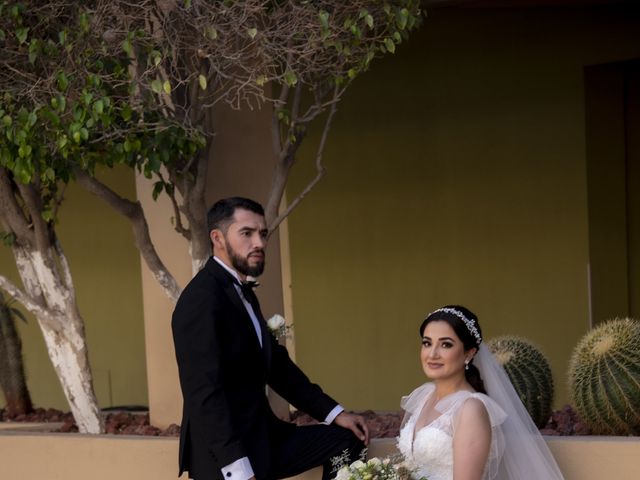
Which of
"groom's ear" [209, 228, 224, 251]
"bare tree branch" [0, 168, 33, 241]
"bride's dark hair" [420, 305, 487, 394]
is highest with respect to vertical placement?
"bare tree branch" [0, 168, 33, 241]

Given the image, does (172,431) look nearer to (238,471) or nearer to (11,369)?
(11,369)

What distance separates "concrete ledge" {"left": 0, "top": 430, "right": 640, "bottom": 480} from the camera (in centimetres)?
526

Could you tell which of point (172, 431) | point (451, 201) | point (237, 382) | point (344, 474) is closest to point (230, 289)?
point (237, 382)

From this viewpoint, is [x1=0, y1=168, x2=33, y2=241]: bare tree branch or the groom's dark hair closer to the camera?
the groom's dark hair

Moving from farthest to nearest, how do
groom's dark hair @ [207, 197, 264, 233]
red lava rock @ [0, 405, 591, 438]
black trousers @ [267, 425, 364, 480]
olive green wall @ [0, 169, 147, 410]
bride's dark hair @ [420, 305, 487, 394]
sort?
olive green wall @ [0, 169, 147, 410] < red lava rock @ [0, 405, 591, 438] < black trousers @ [267, 425, 364, 480] < groom's dark hair @ [207, 197, 264, 233] < bride's dark hair @ [420, 305, 487, 394]

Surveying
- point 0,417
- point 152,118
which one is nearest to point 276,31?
point 152,118

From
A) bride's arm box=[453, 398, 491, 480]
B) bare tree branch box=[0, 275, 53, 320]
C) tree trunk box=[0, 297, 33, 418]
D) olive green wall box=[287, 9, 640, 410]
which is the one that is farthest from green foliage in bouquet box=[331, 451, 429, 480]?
olive green wall box=[287, 9, 640, 410]

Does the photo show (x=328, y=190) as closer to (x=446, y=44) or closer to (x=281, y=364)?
(x=446, y=44)

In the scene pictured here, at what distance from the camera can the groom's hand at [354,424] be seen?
5047 millimetres

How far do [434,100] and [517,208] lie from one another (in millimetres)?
1217

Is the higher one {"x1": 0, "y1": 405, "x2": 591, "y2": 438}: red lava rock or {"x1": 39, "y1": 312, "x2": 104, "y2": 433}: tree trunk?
{"x1": 39, "y1": 312, "x2": 104, "y2": 433}: tree trunk

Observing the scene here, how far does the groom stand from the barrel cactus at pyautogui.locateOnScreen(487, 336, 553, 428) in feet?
3.96

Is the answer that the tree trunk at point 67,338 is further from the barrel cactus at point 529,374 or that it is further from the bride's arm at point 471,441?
the bride's arm at point 471,441

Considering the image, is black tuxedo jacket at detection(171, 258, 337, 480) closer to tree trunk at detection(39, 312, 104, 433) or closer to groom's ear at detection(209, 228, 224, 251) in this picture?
groom's ear at detection(209, 228, 224, 251)
